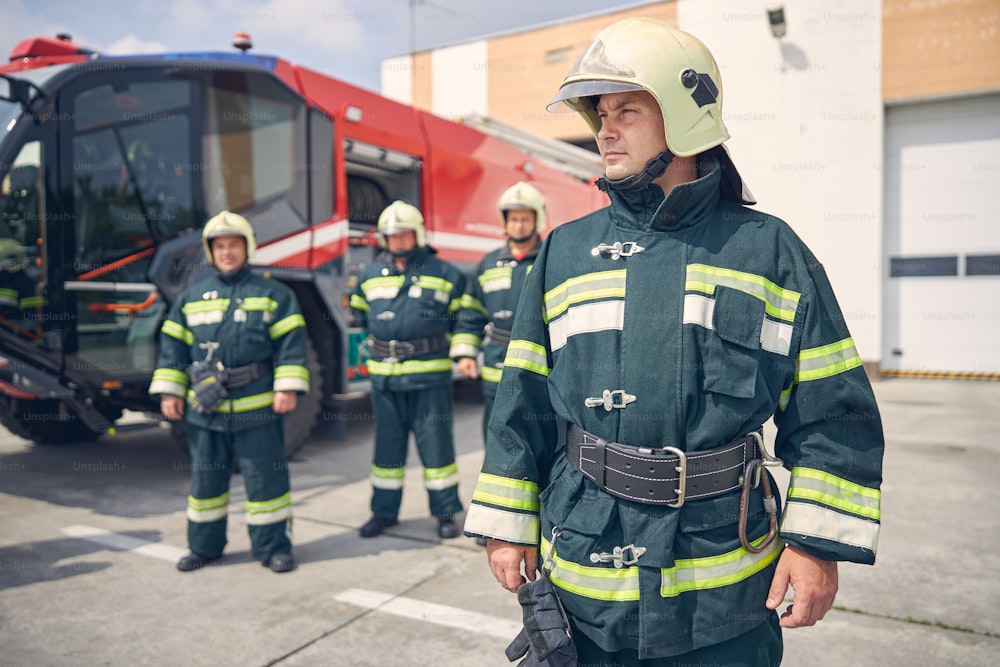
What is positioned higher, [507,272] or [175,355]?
[507,272]

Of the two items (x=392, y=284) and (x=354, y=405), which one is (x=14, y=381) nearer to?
(x=392, y=284)

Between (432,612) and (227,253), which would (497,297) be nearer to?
(227,253)

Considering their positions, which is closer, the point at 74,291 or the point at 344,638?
the point at 344,638

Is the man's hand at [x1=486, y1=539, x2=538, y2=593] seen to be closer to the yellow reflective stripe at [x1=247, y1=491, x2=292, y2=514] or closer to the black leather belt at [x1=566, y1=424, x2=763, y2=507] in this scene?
the black leather belt at [x1=566, y1=424, x2=763, y2=507]

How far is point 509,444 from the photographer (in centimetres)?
161

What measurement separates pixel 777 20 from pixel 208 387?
10623 millimetres

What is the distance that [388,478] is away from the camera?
4.29 metres

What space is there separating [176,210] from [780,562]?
4.70 metres

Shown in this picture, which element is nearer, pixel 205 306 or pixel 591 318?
pixel 591 318

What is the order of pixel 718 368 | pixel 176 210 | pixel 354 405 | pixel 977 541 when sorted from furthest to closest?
pixel 354 405, pixel 176 210, pixel 977 541, pixel 718 368

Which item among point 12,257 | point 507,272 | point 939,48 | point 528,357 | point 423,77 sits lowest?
point 528,357

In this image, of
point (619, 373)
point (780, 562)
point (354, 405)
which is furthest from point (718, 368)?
point (354, 405)

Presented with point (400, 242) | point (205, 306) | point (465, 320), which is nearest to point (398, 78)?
point (400, 242)

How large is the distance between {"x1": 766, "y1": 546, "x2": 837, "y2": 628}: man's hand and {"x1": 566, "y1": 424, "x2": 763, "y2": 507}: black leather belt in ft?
0.57
